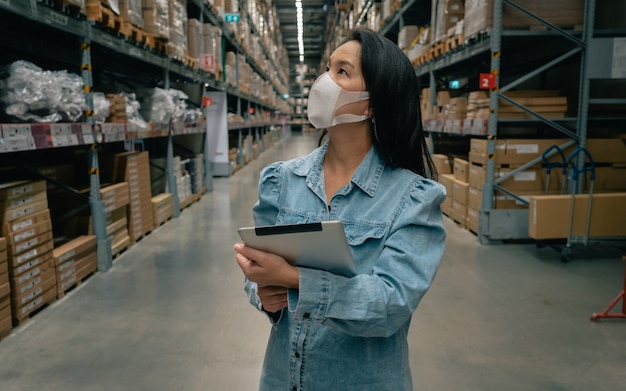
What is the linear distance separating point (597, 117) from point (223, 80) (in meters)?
6.79

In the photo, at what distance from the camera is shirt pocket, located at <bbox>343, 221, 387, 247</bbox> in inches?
43.0

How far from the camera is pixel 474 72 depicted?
9.03 metres

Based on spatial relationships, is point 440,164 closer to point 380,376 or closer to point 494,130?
point 494,130

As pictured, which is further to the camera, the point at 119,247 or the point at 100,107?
the point at 119,247

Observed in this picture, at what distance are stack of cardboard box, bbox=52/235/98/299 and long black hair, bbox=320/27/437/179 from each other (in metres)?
3.17

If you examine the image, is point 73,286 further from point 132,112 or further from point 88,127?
point 132,112

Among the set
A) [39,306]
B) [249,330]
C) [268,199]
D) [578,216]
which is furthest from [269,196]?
[578,216]

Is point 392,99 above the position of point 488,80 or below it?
below

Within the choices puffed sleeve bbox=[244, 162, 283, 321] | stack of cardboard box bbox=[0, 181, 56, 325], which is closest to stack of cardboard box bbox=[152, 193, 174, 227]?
stack of cardboard box bbox=[0, 181, 56, 325]

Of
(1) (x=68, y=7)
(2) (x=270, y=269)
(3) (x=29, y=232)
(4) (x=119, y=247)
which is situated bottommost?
(4) (x=119, y=247)

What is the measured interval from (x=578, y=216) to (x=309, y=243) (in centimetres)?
439

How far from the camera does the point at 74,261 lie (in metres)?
3.80

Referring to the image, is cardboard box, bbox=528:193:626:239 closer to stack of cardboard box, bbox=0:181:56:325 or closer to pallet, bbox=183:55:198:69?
stack of cardboard box, bbox=0:181:56:325

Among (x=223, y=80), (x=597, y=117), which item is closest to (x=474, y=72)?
(x=597, y=117)
